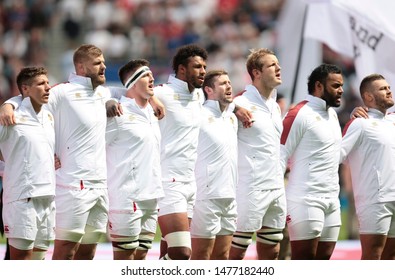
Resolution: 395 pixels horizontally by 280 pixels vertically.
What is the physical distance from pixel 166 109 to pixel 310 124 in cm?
146

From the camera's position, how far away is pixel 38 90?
11867mm

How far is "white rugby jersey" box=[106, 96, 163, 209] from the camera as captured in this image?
12.5 meters

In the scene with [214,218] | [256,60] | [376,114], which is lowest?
[214,218]

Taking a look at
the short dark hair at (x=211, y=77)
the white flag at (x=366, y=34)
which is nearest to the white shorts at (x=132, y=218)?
the short dark hair at (x=211, y=77)

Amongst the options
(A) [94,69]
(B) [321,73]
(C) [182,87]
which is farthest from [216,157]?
(A) [94,69]

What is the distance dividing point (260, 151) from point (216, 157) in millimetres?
470

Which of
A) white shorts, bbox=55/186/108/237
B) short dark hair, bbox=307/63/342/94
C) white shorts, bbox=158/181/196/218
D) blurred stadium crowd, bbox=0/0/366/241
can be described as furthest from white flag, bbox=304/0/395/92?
blurred stadium crowd, bbox=0/0/366/241

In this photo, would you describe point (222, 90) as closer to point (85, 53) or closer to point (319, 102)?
point (319, 102)

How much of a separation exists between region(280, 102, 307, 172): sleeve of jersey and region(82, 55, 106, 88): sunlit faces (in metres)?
2.02

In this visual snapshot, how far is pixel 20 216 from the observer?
11.7 metres

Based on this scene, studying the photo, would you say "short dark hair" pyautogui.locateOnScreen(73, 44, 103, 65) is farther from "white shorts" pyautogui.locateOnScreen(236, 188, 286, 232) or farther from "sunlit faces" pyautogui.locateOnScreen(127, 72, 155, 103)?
"white shorts" pyautogui.locateOnScreen(236, 188, 286, 232)
